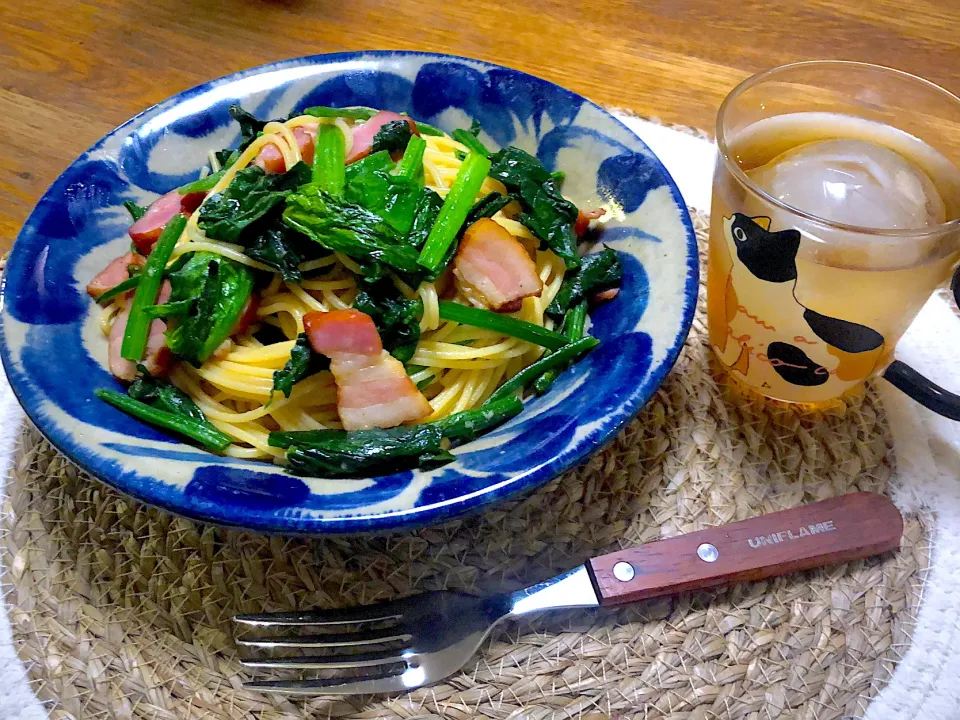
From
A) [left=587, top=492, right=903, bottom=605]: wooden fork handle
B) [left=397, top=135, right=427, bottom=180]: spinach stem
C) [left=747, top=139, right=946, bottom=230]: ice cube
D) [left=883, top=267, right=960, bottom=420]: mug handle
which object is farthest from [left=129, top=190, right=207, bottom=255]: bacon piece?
[left=883, top=267, right=960, bottom=420]: mug handle

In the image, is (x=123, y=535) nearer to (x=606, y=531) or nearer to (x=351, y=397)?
(x=351, y=397)

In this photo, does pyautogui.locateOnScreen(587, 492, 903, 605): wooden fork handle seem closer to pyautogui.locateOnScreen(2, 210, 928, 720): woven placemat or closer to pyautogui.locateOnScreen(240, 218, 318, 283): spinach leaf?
pyautogui.locateOnScreen(2, 210, 928, 720): woven placemat

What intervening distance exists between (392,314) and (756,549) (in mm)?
1133

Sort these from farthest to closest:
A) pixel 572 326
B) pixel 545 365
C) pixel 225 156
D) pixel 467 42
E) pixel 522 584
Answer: pixel 467 42, pixel 225 156, pixel 572 326, pixel 545 365, pixel 522 584

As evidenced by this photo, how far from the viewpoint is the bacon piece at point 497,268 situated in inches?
77.4

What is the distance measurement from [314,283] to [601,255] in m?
0.84

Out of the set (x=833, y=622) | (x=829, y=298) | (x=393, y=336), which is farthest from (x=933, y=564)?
(x=393, y=336)

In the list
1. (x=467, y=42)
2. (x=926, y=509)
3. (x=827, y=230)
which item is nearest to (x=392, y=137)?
(x=827, y=230)

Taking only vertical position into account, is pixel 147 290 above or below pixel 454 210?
below

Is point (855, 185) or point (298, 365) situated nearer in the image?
point (298, 365)

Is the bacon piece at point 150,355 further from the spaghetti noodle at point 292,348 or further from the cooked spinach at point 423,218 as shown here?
the cooked spinach at point 423,218

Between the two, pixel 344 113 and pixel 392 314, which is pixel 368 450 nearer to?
pixel 392 314

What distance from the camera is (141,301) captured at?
1955 mm

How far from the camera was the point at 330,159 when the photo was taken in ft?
6.76
